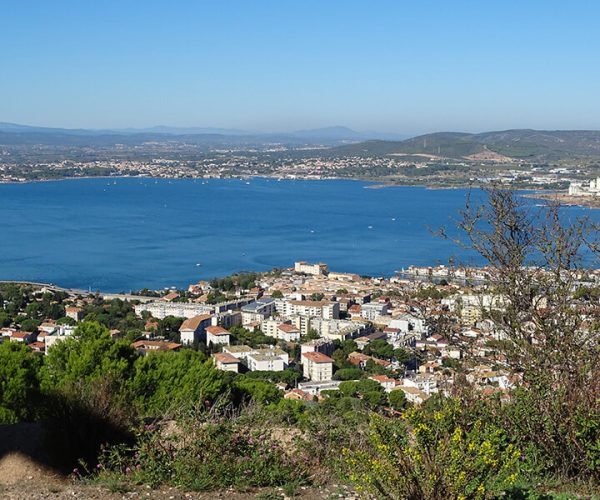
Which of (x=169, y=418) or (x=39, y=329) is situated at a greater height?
(x=169, y=418)

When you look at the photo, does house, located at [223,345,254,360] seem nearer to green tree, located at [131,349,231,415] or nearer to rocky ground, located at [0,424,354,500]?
green tree, located at [131,349,231,415]

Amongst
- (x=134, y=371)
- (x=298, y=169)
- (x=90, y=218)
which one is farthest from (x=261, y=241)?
(x=298, y=169)

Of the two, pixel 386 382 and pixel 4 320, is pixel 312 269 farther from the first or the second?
pixel 386 382

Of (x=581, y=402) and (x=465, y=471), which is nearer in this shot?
(x=465, y=471)

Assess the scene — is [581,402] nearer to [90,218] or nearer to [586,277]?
[586,277]

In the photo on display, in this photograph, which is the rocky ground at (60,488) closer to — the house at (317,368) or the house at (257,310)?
the house at (317,368)

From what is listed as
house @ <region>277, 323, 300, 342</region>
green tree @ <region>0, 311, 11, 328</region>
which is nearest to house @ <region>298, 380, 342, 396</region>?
house @ <region>277, 323, 300, 342</region>
